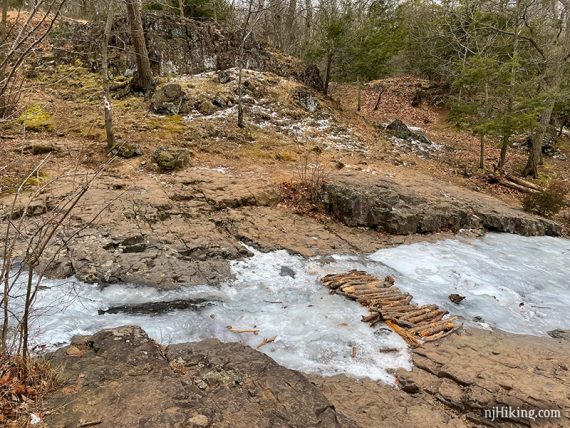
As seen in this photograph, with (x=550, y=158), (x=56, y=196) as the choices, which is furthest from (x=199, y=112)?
(x=550, y=158)

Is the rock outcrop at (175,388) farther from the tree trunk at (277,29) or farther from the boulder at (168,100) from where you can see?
the tree trunk at (277,29)

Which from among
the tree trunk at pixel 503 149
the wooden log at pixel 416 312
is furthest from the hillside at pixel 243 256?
the tree trunk at pixel 503 149

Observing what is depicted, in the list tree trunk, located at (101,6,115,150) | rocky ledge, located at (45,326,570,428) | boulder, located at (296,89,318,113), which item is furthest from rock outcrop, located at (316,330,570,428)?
boulder, located at (296,89,318,113)

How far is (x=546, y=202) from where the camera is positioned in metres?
10.3

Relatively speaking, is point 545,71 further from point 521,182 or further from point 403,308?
point 403,308

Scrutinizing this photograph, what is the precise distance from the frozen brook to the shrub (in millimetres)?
2660

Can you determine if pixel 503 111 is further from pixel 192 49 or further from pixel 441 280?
pixel 192 49

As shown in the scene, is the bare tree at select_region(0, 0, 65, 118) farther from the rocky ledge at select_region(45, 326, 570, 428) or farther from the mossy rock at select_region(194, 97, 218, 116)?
the mossy rock at select_region(194, 97, 218, 116)

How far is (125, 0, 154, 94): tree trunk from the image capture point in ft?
38.8

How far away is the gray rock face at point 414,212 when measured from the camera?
8578 millimetres

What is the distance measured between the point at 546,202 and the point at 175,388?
10.9 metres

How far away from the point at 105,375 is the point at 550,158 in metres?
19.1

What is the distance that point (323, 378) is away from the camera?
13.6ft

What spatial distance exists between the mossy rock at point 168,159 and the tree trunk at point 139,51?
4390 mm
